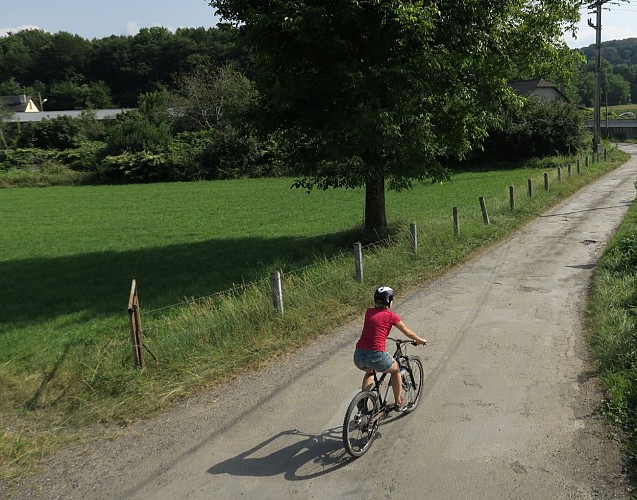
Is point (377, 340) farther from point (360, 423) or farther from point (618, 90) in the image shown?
point (618, 90)

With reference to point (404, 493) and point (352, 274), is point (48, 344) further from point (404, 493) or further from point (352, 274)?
point (404, 493)

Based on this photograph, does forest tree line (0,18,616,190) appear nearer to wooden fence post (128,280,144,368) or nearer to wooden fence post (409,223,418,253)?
wooden fence post (409,223,418,253)

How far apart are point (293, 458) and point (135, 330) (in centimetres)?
286

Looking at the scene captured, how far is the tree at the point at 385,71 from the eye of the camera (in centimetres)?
1266

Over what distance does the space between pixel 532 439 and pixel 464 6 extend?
436 inches

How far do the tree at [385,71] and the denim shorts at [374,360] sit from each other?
311 inches

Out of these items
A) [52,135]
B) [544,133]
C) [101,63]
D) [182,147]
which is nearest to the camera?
[544,133]

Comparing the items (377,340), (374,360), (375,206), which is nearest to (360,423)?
(374,360)

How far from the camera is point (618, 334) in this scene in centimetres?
766

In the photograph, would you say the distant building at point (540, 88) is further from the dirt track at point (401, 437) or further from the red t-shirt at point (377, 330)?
the red t-shirt at point (377, 330)

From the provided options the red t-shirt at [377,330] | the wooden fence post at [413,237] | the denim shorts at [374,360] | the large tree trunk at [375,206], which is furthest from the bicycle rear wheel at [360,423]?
the large tree trunk at [375,206]

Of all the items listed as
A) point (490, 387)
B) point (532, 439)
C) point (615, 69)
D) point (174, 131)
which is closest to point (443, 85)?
point (490, 387)

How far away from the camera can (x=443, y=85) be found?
1426cm

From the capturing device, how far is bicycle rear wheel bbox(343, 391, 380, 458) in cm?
516
